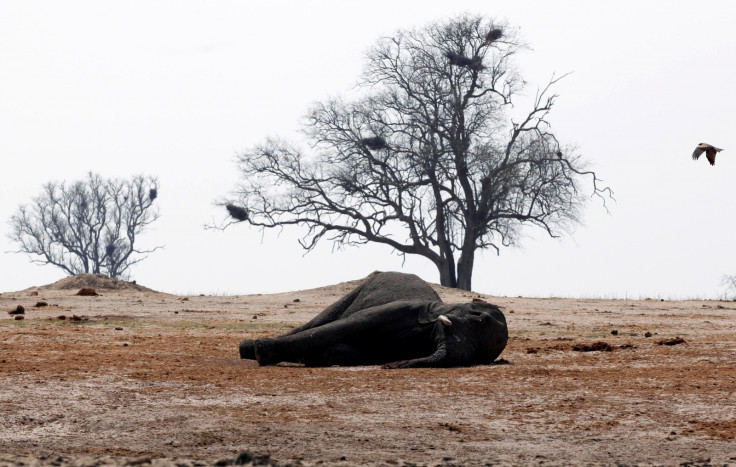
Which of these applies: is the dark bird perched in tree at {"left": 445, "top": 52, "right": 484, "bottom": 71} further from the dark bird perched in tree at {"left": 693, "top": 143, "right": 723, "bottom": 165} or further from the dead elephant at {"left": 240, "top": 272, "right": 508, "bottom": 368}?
the dead elephant at {"left": 240, "top": 272, "right": 508, "bottom": 368}

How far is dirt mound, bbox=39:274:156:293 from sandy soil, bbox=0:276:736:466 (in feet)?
40.1

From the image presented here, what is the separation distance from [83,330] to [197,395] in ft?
20.6

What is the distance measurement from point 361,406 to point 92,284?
18591 mm

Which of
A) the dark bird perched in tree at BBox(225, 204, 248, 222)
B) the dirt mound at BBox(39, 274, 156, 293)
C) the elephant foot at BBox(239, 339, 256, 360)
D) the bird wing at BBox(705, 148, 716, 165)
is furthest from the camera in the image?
the dark bird perched in tree at BBox(225, 204, 248, 222)

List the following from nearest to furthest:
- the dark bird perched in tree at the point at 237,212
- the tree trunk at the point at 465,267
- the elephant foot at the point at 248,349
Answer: the elephant foot at the point at 248,349 → the tree trunk at the point at 465,267 → the dark bird perched in tree at the point at 237,212

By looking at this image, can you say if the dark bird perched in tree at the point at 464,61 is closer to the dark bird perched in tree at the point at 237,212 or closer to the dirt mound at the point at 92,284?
the dark bird perched in tree at the point at 237,212

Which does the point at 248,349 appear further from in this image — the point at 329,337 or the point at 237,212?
the point at 237,212

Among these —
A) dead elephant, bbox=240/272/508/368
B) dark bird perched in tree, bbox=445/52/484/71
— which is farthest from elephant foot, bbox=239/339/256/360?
dark bird perched in tree, bbox=445/52/484/71

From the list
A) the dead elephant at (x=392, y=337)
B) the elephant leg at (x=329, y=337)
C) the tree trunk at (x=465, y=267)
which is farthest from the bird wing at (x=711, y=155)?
the tree trunk at (x=465, y=267)

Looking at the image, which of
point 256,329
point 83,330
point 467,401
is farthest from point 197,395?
point 256,329

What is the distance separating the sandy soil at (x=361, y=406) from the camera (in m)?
5.53

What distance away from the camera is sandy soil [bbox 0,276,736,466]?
18.1 ft

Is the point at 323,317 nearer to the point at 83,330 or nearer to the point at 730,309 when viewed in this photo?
the point at 83,330

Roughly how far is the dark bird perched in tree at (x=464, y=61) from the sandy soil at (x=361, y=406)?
22.9 m
